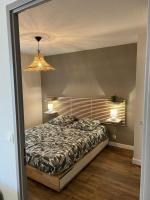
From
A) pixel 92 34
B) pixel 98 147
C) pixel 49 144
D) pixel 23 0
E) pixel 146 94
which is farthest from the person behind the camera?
pixel 98 147

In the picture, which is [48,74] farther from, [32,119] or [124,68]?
[124,68]

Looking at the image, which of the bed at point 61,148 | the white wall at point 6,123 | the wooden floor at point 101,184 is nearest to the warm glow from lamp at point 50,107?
the bed at point 61,148

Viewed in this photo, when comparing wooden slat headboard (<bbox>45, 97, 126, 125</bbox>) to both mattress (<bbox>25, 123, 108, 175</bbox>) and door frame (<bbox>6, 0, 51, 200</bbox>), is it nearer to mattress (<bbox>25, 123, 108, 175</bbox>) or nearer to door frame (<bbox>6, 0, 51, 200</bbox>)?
mattress (<bbox>25, 123, 108, 175</bbox>)

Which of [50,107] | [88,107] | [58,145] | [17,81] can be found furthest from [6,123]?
[50,107]

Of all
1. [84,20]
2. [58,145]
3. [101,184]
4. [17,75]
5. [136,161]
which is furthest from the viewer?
[136,161]

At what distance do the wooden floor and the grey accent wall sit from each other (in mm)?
972

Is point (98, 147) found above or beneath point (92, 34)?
beneath

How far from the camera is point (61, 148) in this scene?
9.49ft

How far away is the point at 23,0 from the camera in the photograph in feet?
4.07

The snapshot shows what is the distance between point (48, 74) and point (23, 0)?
3939 mm

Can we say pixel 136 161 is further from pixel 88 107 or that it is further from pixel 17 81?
pixel 17 81

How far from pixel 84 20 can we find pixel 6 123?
5.49ft

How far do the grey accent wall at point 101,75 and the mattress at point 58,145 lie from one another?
0.88m

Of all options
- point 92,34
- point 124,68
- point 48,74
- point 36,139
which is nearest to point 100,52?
point 124,68
